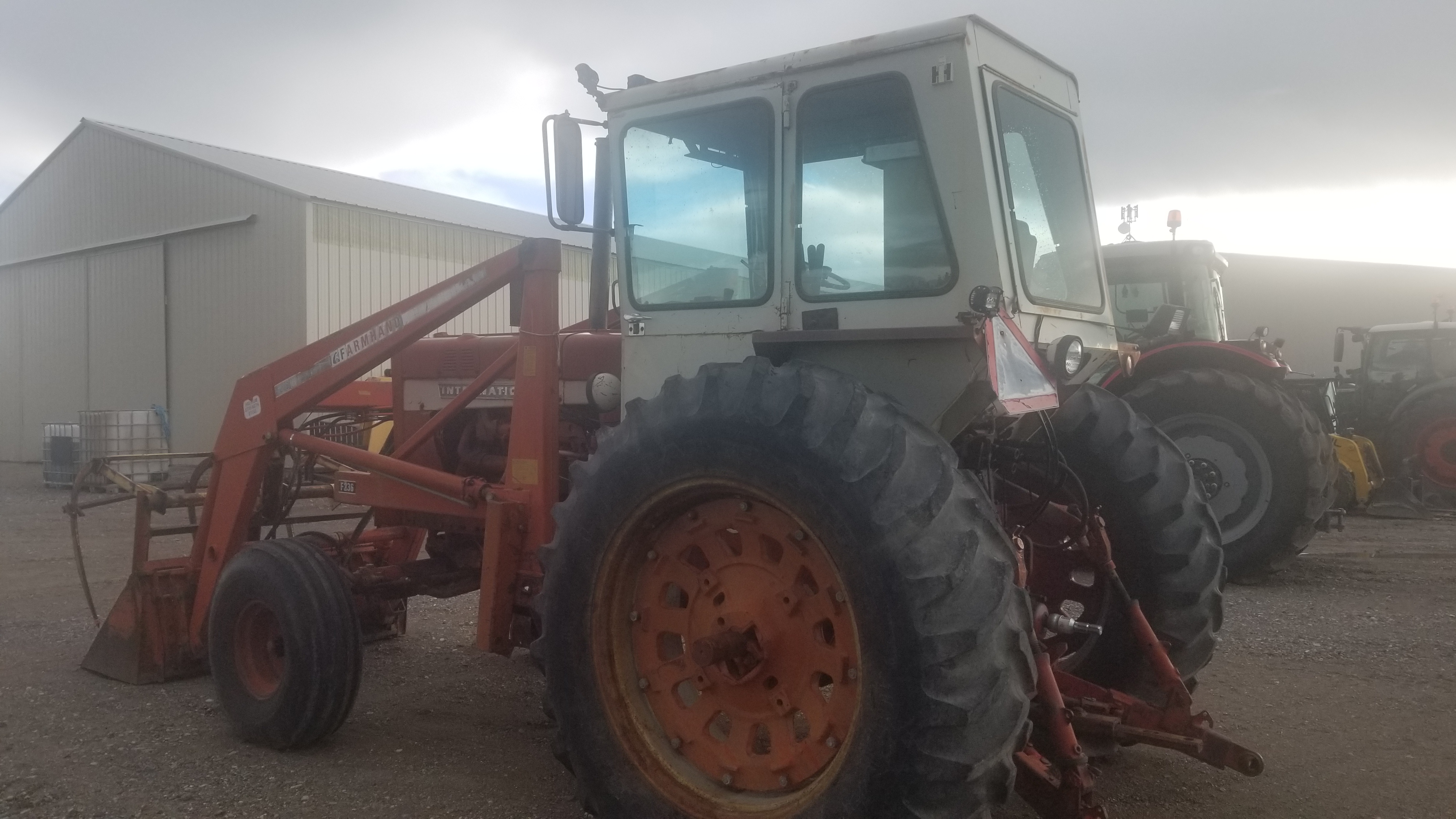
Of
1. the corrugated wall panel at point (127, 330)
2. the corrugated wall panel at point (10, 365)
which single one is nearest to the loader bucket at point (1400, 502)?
the corrugated wall panel at point (127, 330)

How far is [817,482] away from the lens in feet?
8.87

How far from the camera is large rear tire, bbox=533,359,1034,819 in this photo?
2.54m

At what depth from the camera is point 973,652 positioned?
99.0 inches

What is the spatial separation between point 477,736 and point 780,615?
195 centimetres

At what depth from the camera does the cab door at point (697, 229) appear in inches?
135

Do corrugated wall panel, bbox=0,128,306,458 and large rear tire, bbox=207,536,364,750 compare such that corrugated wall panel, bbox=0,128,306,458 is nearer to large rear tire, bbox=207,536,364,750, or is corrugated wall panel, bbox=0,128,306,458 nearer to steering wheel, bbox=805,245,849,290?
large rear tire, bbox=207,536,364,750

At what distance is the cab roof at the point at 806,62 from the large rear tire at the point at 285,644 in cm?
216

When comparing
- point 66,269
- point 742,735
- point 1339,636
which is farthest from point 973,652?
point 66,269

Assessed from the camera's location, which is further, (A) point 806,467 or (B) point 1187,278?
(B) point 1187,278

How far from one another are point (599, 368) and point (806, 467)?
1.74 meters

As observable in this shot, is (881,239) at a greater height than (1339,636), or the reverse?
(881,239)

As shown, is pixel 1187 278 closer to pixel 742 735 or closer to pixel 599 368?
pixel 599 368

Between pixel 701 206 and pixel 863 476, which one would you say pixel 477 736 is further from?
pixel 863 476

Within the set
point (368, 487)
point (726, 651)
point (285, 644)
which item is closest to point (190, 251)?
point (368, 487)
